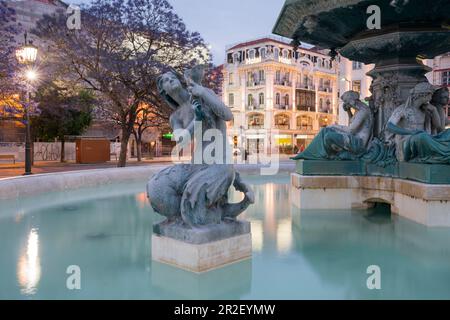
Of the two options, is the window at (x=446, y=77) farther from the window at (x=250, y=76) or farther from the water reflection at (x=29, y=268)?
the water reflection at (x=29, y=268)

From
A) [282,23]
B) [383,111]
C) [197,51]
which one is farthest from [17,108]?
[383,111]

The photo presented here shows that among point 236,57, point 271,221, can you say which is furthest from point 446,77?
point 271,221

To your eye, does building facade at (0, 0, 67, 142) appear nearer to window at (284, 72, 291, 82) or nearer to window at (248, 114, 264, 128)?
window at (248, 114, 264, 128)

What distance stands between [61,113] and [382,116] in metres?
25.3

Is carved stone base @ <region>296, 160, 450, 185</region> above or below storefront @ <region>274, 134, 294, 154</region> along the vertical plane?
below

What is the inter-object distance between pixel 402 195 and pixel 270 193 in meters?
4.17

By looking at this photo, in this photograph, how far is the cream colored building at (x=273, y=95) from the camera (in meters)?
57.2

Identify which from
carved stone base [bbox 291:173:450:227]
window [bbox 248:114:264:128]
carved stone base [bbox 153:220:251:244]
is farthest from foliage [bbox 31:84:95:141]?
window [bbox 248:114:264:128]

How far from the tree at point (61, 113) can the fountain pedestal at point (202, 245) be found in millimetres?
21119

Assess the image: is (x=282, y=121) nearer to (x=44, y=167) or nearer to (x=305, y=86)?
(x=305, y=86)

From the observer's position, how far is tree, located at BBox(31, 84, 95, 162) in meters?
25.3

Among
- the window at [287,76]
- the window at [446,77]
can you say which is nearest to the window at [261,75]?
the window at [287,76]

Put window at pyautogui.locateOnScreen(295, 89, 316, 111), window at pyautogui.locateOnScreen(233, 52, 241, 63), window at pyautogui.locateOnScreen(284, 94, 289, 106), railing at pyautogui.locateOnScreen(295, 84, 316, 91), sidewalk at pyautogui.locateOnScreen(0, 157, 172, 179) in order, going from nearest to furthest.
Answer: sidewalk at pyautogui.locateOnScreen(0, 157, 172, 179), window at pyautogui.locateOnScreen(284, 94, 289, 106), window at pyautogui.locateOnScreen(233, 52, 241, 63), window at pyautogui.locateOnScreen(295, 89, 316, 111), railing at pyautogui.locateOnScreen(295, 84, 316, 91)
